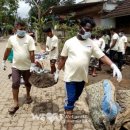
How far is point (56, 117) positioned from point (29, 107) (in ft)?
3.14

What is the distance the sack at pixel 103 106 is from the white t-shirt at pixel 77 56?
585 mm

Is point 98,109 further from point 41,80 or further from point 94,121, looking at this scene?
point 41,80

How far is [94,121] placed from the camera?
570 cm

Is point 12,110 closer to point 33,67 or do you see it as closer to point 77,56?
point 33,67

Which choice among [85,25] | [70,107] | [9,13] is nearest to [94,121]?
[70,107]

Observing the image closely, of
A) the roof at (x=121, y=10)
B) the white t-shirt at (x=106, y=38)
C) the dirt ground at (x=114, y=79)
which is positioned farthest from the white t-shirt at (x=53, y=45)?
the white t-shirt at (x=106, y=38)

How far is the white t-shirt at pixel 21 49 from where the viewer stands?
6918 mm

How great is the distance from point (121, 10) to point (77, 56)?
40.0ft

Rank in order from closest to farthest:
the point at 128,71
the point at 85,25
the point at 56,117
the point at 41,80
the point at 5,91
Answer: the point at 85,25, the point at 56,117, the point at 41,80, the point at 5,91, the point at 128,71

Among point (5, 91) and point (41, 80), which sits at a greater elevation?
point (41, 80)

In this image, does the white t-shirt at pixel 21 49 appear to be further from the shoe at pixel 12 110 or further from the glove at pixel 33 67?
the shoe at pixel 12 110

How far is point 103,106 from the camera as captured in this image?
5.43 m

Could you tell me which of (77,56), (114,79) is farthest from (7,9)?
(77,56)

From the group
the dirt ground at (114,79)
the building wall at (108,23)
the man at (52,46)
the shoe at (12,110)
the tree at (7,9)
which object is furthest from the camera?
the tree at (7,9)
